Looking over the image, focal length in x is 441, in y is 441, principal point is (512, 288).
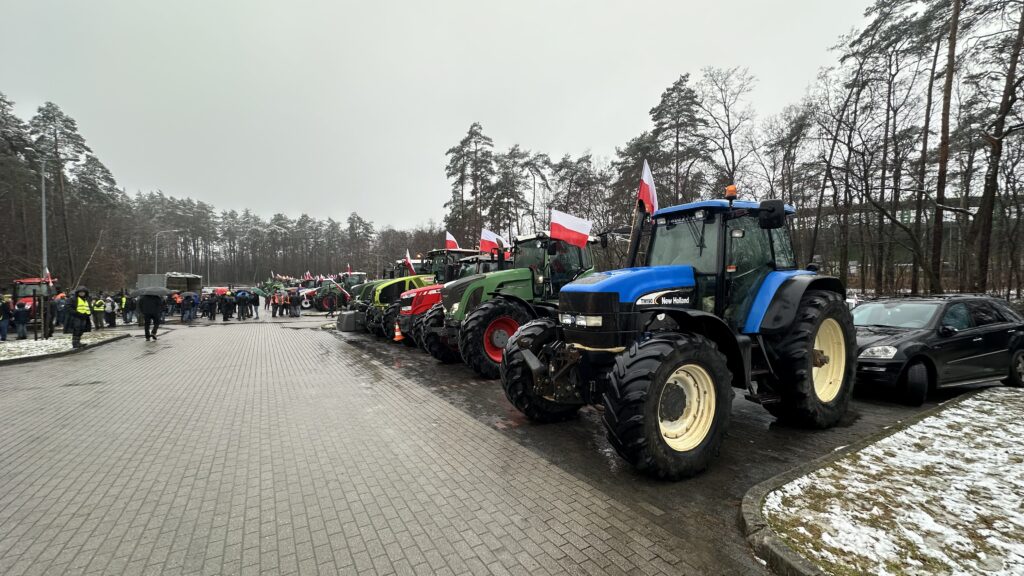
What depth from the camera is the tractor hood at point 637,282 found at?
163 inches

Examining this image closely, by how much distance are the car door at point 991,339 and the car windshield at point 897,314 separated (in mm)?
749

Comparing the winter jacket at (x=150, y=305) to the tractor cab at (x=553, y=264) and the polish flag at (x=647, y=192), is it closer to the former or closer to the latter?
the tractor cab at (x=553, y=264)

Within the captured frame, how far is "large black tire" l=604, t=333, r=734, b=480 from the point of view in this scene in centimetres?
338

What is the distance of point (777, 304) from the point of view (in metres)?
4.70

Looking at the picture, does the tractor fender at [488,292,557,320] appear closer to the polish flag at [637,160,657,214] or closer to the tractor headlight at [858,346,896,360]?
the polish flag at [637,160,657,214]

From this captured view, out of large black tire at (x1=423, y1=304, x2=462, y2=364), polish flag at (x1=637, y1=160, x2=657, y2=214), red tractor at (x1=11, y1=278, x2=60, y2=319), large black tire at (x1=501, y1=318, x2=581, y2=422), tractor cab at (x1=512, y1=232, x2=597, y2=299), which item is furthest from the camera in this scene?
red tractor at (x1=11, y1=278, x2=60, y2=319)

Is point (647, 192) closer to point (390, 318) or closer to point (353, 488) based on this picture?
point (353, 488)

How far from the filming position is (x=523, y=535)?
2900mm

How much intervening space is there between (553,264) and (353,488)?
5601 mm

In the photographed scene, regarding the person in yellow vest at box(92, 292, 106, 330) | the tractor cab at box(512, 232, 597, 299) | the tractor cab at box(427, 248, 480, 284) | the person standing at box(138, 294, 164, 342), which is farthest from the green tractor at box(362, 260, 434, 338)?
the person in yellow vest at box(92, 292, 106, 330)

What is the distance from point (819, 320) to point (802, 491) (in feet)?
7.15

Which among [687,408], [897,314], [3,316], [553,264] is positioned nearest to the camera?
[687,408]

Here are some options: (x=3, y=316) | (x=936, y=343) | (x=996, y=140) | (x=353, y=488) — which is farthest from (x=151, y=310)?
(x=996, y=140)

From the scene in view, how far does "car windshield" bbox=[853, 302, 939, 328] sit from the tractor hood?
422 cm
